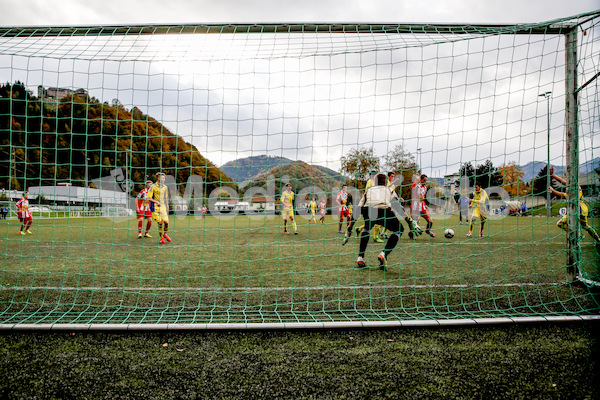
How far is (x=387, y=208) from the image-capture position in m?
5.45

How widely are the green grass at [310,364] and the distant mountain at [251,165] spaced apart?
2.13 metres

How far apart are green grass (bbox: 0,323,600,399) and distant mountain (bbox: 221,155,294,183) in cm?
213

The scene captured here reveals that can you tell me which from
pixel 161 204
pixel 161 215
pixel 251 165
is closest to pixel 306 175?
pixel 251 165

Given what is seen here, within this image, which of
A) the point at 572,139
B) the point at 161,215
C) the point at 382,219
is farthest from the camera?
the point at 161,215

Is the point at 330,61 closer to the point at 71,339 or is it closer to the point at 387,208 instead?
the point at 387,208

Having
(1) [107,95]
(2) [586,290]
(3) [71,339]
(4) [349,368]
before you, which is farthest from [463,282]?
(1) [107,95]

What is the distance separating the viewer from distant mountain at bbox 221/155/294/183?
14.1ft

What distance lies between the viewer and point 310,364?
2.34 metres

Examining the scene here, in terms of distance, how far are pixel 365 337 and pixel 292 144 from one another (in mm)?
2465

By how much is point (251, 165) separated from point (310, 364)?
8.50 ft

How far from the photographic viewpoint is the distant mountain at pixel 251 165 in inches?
170

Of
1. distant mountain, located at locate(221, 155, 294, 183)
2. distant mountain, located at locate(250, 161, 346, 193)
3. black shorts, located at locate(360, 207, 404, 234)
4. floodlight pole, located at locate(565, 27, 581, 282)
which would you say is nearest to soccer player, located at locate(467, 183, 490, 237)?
black shorts, located at locate(360, 207, 404, 234)

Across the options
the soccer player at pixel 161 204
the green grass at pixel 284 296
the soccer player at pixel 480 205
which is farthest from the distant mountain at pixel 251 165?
the soccer player at pixel 480 205

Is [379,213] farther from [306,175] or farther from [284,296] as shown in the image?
[284,296]
